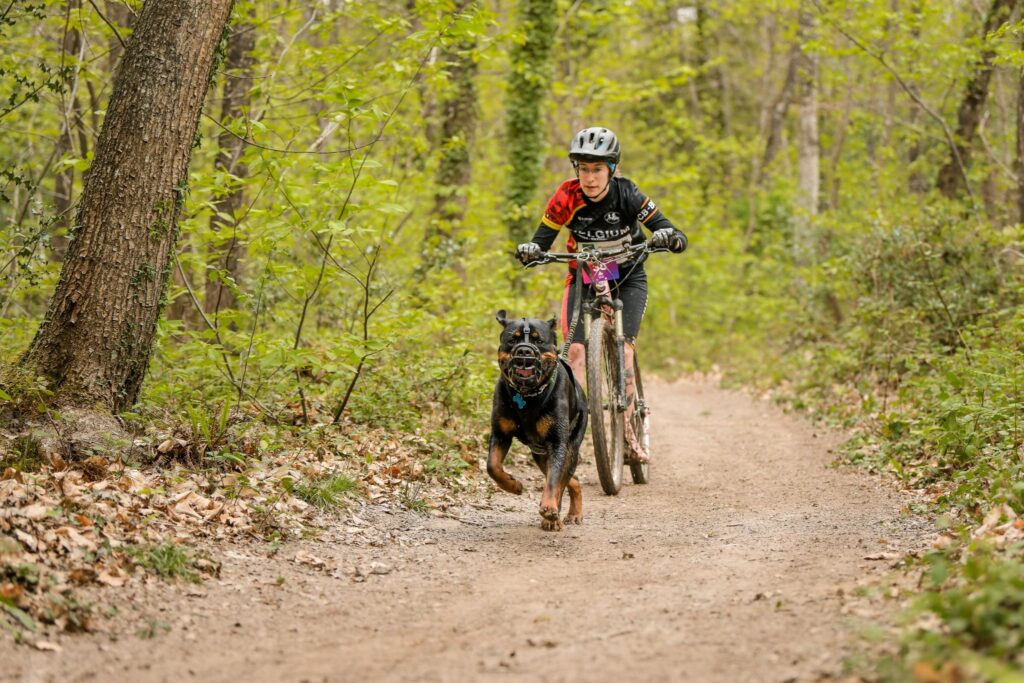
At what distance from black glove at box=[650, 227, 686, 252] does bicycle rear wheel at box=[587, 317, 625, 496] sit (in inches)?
33.3

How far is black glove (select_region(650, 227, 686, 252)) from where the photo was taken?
764 centimetres

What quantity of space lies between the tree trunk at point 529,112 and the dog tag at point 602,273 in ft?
26.0

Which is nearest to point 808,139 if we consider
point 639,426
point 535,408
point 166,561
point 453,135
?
point 453,135

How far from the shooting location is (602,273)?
817 centimetres

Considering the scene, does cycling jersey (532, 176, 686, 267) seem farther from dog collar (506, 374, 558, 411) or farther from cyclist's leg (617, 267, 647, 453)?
dog collar (506, 374, 558, 411)

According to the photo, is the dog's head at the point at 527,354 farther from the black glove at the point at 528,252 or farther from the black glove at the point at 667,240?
the black glove at the point at 667,240

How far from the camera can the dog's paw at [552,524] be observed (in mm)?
6453

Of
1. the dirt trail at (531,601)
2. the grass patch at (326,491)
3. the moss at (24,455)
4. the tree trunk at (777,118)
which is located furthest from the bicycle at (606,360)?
the tree trunk at (777,118)

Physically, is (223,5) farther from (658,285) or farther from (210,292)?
(658,285)

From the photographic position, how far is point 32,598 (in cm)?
421

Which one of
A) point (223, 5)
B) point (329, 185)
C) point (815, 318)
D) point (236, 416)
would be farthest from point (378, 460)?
point (815, 318)

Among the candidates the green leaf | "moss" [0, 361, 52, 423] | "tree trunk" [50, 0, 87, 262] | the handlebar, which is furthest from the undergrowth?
"tree trunk" [50, 0, 87, 262]

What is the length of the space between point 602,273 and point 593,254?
0.37 meters

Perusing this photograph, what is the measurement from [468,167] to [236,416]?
869 cm
